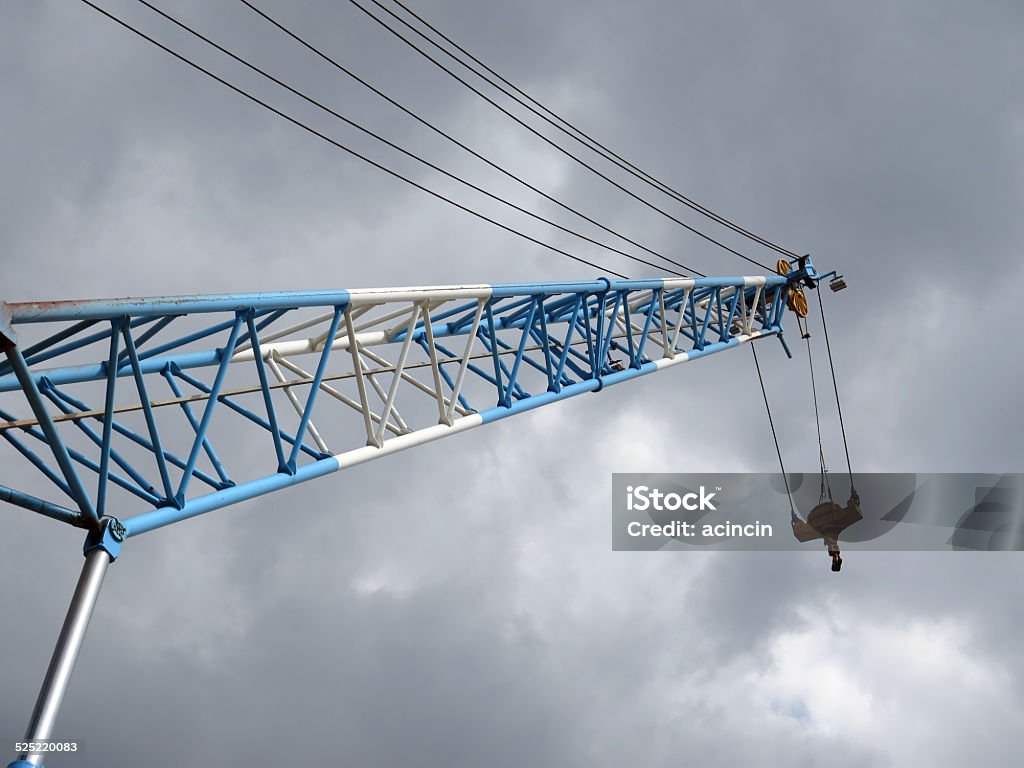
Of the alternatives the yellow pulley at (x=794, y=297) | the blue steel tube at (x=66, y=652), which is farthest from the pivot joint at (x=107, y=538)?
the yellow pulley at (x=794, y=297)

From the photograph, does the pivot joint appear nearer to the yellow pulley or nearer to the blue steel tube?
the blue steel tube

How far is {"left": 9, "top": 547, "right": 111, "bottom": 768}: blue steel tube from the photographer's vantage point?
13.3 m

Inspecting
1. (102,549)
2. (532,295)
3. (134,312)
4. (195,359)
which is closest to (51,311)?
(134,312)

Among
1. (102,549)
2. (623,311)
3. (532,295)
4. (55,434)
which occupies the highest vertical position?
(623,311)

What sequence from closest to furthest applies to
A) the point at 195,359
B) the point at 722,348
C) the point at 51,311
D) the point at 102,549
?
1. the point at 51,311
2. the point at 102,549
3. the point at 195,359
4. the point at 722,348

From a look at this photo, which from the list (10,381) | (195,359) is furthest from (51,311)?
(195,359)

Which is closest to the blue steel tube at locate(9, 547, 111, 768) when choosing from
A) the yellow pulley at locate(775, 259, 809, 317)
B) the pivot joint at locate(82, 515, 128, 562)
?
the pivot joint at locate(82, 515, 128, 562)

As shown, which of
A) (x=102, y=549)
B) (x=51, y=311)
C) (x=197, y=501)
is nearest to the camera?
(x=51, y=311)

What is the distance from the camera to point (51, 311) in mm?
14180

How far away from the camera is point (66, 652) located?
14.1m

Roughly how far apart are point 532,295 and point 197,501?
10619mm

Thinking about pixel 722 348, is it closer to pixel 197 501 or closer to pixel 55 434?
pixel 197 501

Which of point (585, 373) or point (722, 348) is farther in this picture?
point (722, 348)

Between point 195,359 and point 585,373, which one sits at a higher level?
point 585,373
